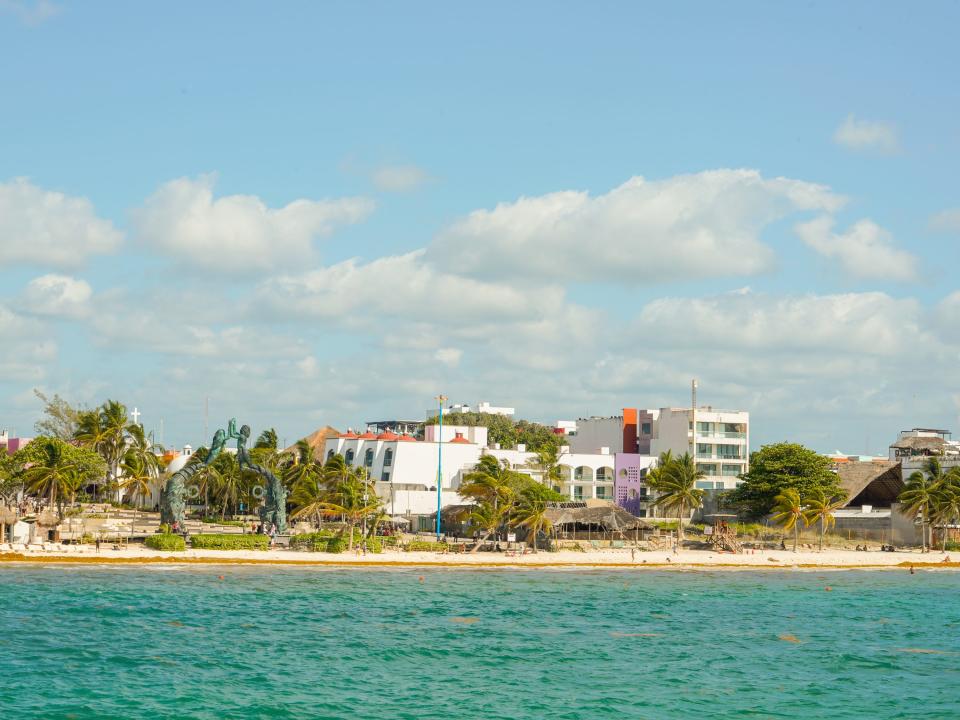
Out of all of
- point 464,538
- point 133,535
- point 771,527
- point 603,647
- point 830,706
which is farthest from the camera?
point 771,527

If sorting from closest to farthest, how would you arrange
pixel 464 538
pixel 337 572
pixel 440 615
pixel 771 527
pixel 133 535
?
pixel 440 615 < pixel 337 572 < pixel 133 535 < pixel 464 538 < pixel 771 527

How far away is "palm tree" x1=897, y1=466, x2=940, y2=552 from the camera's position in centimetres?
9819

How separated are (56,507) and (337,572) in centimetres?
4371

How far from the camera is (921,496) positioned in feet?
322

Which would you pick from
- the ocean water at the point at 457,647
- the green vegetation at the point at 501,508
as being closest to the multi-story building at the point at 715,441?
the green vegetation at the point at 501,508

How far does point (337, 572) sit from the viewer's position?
7912 centimetres

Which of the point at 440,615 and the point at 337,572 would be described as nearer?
the point at 440,615

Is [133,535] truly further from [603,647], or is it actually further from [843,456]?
[843,456]

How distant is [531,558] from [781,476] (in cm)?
3812

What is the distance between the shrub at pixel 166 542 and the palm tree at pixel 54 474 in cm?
1256

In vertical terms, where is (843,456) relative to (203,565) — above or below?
above

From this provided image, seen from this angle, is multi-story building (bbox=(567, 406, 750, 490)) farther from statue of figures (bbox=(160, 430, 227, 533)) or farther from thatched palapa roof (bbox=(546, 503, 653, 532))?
statue of figures (bbox=(160, 430, 227, 533))

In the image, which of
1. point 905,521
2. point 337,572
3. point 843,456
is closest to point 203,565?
point 337,572

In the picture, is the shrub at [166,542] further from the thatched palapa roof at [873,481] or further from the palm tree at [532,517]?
the thatched palapa roof at [873,481]
